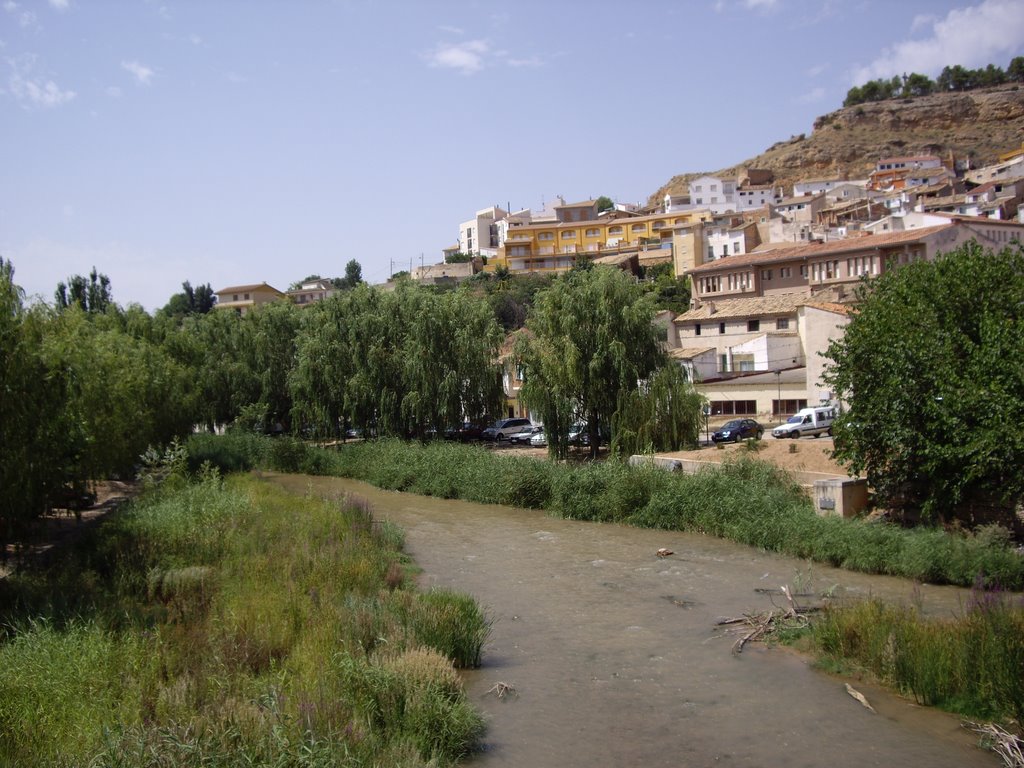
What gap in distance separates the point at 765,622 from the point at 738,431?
22816mm

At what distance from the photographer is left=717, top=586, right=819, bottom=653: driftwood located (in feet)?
46.9

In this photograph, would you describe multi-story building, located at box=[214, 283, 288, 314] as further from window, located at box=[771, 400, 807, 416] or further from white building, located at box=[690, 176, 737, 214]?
window, located at box=[771, 400, 807, 416]

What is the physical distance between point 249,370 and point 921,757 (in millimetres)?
42310

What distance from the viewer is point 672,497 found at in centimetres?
2495

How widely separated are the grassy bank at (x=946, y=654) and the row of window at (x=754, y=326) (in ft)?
119

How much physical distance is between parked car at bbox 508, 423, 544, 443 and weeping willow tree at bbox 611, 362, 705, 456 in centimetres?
1194

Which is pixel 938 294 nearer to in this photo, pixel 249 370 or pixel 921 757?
pixel 921 757

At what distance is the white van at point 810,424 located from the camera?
3566 cm

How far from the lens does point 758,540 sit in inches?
853

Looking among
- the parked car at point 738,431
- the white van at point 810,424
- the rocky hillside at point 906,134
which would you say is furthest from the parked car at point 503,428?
the rocky hillside at point 906,134

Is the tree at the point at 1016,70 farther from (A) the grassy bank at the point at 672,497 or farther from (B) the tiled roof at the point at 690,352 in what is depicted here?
(A) the grassy bank at the point at 672,497

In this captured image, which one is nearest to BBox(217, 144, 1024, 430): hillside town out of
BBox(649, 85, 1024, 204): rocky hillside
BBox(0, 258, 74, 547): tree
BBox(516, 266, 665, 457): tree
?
BBox(516, 266, 665, 457): tree

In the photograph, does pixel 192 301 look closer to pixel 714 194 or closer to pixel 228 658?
pixel 714 194

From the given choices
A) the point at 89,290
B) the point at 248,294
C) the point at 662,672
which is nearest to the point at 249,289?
the point at 248,294
